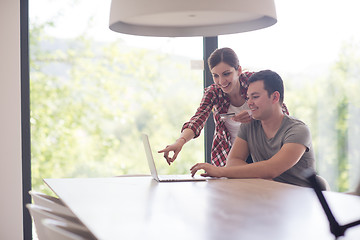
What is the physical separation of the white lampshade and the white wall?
2229mm

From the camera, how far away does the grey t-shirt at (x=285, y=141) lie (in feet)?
8.73

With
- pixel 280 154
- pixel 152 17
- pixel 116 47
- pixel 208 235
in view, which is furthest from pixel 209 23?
pixel 116 47

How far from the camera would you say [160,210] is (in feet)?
5.52

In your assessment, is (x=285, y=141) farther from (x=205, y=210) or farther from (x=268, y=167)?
(x=205, y=210)

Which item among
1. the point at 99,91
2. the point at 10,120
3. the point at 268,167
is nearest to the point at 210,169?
the point at 268,167

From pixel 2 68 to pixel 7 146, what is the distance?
26.3 inches

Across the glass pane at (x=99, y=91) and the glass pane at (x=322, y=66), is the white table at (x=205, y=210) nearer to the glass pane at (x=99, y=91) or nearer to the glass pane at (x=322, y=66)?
the glass pane at (x=99, y=91)

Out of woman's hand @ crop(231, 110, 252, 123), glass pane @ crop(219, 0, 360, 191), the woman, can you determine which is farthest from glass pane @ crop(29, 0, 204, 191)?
woman's hand @ crop(231, 110, 252, 123)

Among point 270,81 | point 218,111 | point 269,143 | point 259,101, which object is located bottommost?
point 269,143

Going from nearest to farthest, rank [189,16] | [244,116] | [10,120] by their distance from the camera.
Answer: [189,16], [244,116], [10,120]

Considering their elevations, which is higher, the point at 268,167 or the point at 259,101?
the point at 259,101

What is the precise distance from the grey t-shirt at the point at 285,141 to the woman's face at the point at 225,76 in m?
0.33

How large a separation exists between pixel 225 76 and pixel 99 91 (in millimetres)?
1704

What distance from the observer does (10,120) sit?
4.18 meters
